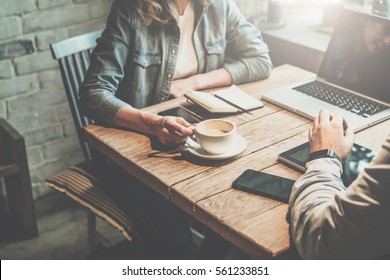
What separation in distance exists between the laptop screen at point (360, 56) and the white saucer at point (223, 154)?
52cm

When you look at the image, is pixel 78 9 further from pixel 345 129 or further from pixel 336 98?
pixel 345 129

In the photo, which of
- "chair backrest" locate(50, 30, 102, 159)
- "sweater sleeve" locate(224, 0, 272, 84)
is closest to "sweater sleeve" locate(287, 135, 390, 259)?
"sweater sleeve" locate(224, 0, 272, 84)

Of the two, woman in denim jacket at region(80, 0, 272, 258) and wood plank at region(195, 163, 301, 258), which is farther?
woman in denim jacket at region(80, 0, 272, 258)

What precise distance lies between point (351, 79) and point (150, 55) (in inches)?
26.4

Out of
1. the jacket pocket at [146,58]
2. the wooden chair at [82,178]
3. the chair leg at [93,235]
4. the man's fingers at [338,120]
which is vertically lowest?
the chair leg at [93,235]

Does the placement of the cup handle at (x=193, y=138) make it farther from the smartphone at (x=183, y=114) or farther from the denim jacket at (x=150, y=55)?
the denim jacket at (x=150, y=55)

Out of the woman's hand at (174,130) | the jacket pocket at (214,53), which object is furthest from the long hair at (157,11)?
the woman's hand at (174,130)

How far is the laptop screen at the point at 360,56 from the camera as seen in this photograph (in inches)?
66.9

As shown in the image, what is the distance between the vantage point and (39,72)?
236 cm

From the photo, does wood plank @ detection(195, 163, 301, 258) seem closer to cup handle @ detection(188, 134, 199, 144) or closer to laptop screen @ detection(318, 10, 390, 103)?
cup handle @ detection(188, 134, 199, 144)

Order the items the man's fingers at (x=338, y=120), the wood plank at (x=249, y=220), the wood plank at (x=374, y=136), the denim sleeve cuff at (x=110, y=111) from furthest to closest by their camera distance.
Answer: the denim sleeve cuff at (x=110, y=111) < the wood plank at (x=374, y=136) < the man's fingers at (x=338, y=120) < the wood plank at (x=249, y=220)

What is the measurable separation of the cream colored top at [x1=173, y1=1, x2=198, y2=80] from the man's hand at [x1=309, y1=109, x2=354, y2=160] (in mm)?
692

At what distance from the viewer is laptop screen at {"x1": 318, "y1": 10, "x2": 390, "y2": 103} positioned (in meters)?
1.70
